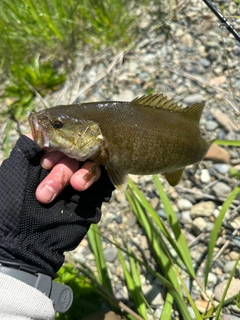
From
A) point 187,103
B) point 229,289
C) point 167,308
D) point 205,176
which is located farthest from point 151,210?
point 187,103

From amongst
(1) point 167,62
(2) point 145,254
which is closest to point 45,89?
(1) point 167,62

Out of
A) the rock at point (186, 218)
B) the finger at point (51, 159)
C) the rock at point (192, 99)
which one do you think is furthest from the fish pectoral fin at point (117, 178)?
the rock at point (192, 99)

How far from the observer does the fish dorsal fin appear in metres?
2.07

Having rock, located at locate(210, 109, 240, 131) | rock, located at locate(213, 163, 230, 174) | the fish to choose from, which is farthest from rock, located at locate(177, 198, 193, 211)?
the fish

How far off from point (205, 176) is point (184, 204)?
1.01 feet

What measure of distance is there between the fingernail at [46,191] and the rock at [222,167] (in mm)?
1786

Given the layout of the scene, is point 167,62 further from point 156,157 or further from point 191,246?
point 156,157

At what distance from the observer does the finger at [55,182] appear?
1954 mm

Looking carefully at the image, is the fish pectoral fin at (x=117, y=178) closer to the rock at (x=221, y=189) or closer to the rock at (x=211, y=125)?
the rock at (x=221, y=189)

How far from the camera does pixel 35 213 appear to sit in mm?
2010

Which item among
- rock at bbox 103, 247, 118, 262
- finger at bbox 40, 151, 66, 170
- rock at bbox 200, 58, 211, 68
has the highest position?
finger at bbox 40, 151, 66, 170

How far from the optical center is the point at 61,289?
201 centimetres

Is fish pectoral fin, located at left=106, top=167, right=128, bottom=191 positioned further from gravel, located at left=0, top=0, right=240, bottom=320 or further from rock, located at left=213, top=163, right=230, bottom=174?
rock, located at left=213, top=163, right=230, bottom=174

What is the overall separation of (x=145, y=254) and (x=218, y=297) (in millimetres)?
603
